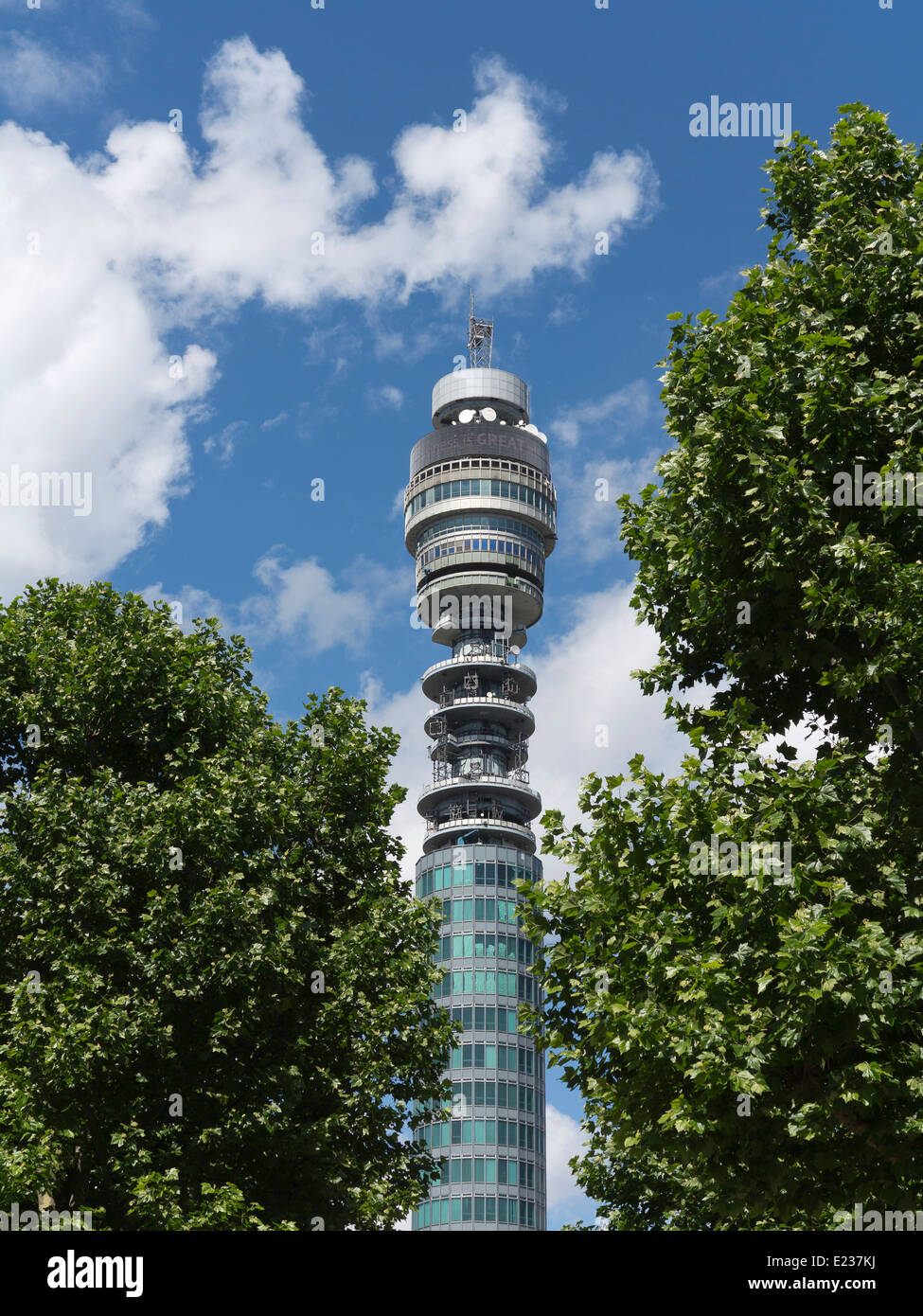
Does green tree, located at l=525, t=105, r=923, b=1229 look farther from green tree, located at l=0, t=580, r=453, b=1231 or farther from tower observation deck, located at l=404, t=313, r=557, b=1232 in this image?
tower observation deck, located at l=404, t=313, r=557, b=1232

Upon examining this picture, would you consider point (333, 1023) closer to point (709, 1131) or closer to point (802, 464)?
point (709, 1131)

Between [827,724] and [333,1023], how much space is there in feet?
40.0

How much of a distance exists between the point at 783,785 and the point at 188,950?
39.5ft

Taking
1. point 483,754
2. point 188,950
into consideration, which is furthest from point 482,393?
point 188,950

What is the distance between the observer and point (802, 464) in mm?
19578

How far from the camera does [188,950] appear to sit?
24109mm

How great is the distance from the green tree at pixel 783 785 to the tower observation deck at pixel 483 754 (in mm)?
133823

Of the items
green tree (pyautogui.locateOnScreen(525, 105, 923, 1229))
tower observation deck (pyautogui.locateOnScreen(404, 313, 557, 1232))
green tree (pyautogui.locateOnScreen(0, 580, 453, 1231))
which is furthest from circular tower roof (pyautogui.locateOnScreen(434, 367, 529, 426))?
green tree (pyautogui.locateOnScreen(525, 105, 923, 1229))

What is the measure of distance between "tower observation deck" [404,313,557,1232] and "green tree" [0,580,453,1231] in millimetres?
124337

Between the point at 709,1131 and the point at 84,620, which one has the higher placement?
the point at 84,620

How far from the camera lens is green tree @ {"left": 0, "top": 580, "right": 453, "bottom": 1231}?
2352cm
